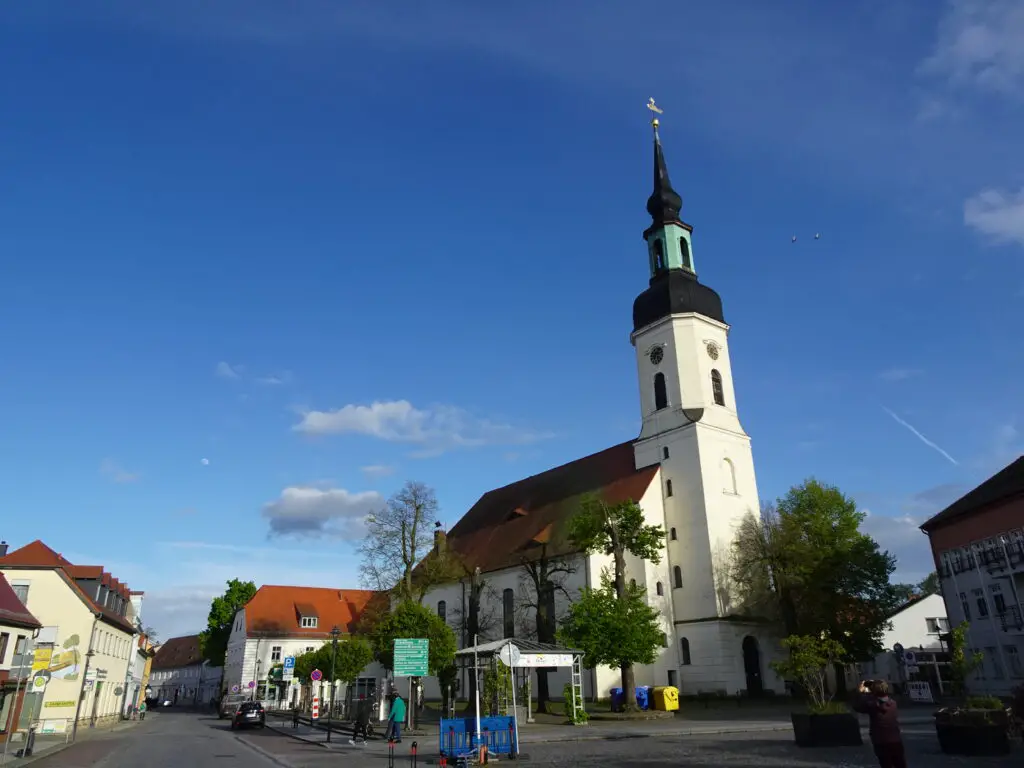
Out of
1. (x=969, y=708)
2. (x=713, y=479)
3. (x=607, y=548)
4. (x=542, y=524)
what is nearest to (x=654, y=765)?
(x=969, y=708)

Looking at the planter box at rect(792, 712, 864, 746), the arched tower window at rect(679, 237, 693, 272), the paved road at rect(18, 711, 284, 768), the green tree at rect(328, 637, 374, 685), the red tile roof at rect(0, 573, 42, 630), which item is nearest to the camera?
the planter box at rect(792, 712, 864, 746)

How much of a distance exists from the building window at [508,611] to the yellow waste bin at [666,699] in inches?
617

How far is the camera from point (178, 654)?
101500 millimetres

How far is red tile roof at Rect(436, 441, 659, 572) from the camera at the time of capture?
44.0 m

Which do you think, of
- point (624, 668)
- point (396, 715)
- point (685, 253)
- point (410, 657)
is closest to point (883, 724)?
point (396, 715)

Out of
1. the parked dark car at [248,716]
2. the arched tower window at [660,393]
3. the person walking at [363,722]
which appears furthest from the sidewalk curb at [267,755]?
the arched tower window at [660,393]

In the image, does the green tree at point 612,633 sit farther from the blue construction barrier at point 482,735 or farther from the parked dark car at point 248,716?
the parked dark car at point 248,716

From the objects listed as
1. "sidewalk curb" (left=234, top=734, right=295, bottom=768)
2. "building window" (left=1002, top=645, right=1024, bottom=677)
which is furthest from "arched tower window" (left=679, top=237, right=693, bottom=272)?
"sidewalk curb" (left=234, top=734, right=295, bottom=768)

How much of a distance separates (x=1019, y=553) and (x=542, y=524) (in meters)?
26.5

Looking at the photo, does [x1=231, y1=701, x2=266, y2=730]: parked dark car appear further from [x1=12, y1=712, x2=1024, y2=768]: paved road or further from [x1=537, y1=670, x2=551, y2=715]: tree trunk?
[x1=537, y1=670, x2=551, y2=715]: tree trunk

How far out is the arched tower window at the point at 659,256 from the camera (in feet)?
A: 148

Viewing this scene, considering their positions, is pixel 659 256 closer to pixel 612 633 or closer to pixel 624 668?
pixel 612 633

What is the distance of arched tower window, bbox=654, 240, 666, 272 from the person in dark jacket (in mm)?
37939

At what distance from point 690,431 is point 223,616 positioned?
5509 cm
